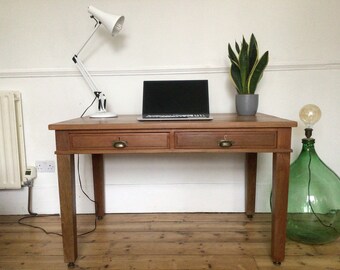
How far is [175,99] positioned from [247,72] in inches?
17.1

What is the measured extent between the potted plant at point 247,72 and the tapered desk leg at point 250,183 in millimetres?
346

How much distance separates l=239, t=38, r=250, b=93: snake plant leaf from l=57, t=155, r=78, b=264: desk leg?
101cm

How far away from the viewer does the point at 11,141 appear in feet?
5.62

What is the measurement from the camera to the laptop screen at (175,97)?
1462 mm

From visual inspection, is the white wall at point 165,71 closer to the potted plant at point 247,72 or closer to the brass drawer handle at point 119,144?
the potted plant at point 247,72

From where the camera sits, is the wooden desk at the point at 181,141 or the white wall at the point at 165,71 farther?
the white wall at the point at 165,71

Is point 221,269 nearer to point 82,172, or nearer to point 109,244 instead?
point 109,244

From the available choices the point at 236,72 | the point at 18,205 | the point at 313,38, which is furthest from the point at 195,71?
the point at 18,205

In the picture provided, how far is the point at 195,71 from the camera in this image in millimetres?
1715

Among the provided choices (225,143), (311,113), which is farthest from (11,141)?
(311,113)

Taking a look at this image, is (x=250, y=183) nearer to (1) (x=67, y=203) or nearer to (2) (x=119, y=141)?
(2) (x=119, y=141)

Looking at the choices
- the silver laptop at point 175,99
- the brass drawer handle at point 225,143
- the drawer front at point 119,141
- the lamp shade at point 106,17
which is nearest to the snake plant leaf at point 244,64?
the silver laptop at point 175,99

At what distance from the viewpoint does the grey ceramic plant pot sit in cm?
148

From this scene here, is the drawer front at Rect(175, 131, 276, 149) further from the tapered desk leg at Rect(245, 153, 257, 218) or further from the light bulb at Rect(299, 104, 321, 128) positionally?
the tapered desk leg at Rect(245, 153, 257, 218)
